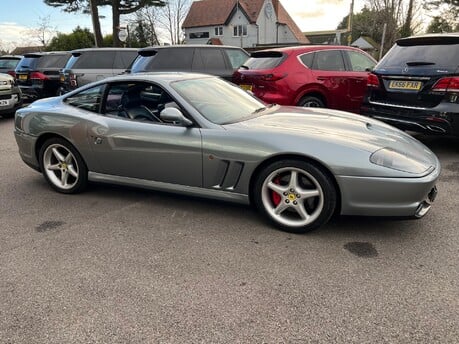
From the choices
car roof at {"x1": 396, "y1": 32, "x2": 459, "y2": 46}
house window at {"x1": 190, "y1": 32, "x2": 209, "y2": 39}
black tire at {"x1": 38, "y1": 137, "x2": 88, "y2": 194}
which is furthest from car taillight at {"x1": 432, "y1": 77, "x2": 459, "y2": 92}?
house window at {"x1": 190, "y1": 32, "x2": 209, "y2": 39}

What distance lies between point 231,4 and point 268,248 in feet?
171

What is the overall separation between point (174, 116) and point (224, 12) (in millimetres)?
50688

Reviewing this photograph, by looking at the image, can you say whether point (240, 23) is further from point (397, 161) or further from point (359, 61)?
point (397, 161)

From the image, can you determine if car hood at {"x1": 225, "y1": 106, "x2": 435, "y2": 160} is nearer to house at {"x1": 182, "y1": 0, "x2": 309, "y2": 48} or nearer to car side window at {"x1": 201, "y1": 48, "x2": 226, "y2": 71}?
car side window at {"x1": 201, "y1": 48, "x2": 226, "y2": 71}

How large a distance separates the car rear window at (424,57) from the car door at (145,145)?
134 inches

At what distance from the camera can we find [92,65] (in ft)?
34.0

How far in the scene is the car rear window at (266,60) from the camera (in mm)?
6562

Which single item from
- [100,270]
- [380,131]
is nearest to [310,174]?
[380,131]

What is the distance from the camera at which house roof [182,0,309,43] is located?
48.9 metres

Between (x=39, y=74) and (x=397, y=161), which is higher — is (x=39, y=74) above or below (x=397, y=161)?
above

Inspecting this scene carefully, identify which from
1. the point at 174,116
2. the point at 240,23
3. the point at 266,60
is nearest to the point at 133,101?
the point at 174,116

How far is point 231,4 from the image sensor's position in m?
50.2

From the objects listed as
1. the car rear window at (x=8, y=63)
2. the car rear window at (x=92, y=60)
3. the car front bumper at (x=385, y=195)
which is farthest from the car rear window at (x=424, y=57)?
the car rear window at (x=8, y=63)

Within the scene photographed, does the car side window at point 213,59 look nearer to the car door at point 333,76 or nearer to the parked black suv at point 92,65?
the car door at point 333,76
